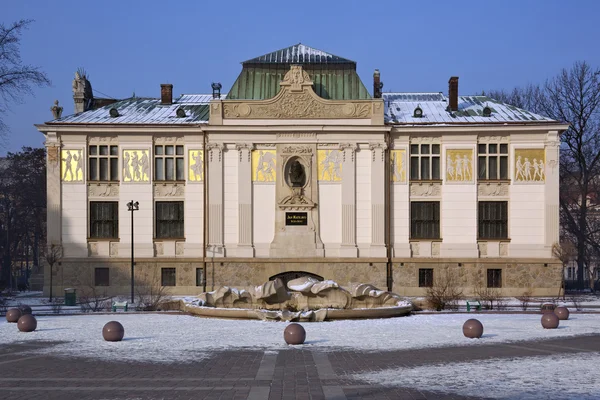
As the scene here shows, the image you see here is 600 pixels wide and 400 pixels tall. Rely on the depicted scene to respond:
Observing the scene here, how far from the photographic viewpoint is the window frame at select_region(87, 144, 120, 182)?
50688mm

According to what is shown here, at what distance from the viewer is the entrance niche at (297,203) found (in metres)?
49.6

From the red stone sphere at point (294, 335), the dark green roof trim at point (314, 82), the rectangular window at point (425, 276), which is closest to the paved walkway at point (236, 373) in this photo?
the red stone sphere at point (294, 335)

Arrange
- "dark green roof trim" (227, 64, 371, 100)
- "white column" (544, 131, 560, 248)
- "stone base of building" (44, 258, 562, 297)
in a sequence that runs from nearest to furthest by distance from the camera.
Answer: "stone base of building" (44, 258, 562, 297)
"white column" (544, 131, 560, 248)
"dark green roof trim" (227, 64, 371, 100)

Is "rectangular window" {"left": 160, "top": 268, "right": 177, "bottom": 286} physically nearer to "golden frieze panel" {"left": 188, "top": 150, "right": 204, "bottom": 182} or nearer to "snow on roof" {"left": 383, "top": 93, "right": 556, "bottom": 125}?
"golden frieze panel" {"left": 188, "top": 150, "right": 204, "bottom": 182}

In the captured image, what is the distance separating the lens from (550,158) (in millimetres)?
50250

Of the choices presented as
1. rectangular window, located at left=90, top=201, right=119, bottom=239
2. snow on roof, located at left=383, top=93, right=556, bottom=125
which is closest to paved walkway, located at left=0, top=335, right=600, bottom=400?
rectangular window, located at left=90, top=201, right=119, bottom=239

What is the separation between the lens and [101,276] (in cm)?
5009

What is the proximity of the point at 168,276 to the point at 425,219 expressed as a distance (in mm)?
15738

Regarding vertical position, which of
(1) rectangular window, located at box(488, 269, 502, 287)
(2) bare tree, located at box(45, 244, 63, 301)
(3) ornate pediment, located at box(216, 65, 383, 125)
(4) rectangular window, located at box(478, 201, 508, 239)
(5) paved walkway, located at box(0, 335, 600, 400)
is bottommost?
(1) rectangular window, located at box(488, 269, 502, 287)

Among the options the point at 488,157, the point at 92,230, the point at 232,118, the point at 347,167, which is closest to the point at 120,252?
the point at 92,230

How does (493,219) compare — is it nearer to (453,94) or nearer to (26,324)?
(453,94)

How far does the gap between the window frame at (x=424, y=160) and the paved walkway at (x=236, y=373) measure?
91.2 feet

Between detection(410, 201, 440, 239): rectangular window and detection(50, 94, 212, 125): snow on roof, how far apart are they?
1379 centimetres

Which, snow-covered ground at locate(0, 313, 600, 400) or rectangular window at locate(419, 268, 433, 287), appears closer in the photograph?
snow-covered ground at locate(0, 313, 600, 400)
